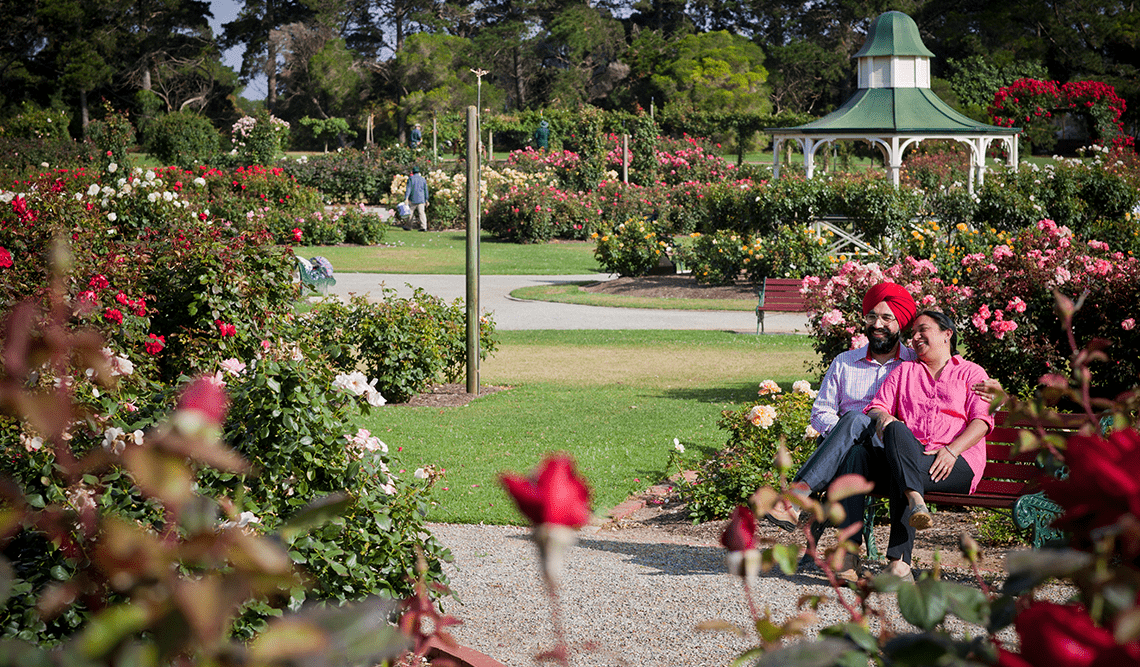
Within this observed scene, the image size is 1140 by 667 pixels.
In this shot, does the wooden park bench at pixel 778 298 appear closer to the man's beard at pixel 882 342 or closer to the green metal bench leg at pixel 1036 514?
the man's beard at pixel 882 342

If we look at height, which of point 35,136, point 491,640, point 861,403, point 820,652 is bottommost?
point 491,640

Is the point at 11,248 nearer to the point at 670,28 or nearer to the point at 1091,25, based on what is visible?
the point at 1091,25

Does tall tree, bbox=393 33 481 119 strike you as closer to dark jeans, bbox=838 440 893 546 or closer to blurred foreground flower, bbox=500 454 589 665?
dark jeans, bbox=838 440 893 546

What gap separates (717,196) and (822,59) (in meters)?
39.9

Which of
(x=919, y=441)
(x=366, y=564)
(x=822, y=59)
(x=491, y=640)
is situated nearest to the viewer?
(x=366, y=564)

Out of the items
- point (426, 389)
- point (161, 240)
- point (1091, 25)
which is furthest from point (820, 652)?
point (1091, 25)

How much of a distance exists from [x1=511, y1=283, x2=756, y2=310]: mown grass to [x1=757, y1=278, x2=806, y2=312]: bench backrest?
7.01 feet

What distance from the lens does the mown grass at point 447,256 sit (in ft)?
65.0

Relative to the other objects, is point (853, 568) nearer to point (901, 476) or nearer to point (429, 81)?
point (901, 476)

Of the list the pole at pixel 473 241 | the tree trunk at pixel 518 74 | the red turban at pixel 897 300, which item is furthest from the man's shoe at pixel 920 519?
the tree trunk at pixel 518 74

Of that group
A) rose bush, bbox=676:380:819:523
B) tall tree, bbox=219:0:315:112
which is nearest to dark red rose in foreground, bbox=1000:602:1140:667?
rose bush, bbox=676:380:819:523

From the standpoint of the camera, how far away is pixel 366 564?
3.15m

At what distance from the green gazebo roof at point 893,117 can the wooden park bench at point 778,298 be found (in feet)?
27.5

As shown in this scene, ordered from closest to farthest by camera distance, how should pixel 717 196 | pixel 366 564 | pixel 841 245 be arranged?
pixel 366 564 → pixel 841 245 → pixel 717 196
